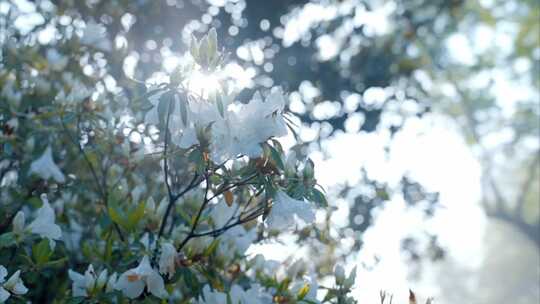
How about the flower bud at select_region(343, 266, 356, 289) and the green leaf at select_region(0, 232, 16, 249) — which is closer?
the green leaf at select_region(0, 232, 16, 249)

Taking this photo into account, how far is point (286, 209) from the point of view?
50.8 inches

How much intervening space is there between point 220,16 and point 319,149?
948mm

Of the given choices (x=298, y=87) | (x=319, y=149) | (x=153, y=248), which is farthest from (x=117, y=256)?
(x=298, y=87)

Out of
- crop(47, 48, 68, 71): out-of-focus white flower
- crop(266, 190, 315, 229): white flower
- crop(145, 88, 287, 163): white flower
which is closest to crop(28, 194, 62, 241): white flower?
crop(145, 88, 287, 163): white flower

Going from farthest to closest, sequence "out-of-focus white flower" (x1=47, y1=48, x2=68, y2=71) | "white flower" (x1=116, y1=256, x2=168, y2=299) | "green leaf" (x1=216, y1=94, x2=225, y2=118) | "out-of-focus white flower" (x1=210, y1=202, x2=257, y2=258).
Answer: "out-of-focus white flower" (x1=47, y1=48, x2=68, y2=71) → "out-of-focus white flower" (x1=210, y1=202, x2=257, y2=258) → "white flower" (x1=116, y1=256, x2=168, y2=299) → "green leaf" (x1=216, y1=94, x2=225, y2=118)

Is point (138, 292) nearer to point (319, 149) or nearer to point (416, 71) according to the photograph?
point (319, 149)

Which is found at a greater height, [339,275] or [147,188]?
[147,188]

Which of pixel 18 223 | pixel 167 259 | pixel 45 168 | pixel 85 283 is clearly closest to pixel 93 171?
pixel 45 168

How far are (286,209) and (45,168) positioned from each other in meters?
1.13

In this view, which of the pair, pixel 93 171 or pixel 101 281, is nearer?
pixel 101 281

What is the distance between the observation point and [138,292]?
1.38 meters

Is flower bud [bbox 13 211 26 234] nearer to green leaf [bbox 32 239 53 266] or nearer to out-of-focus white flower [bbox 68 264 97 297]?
green leaf [bbox 32 239 53 266]

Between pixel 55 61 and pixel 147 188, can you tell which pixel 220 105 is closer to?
pixel 147 188

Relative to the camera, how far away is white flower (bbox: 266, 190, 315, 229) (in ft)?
4.23
